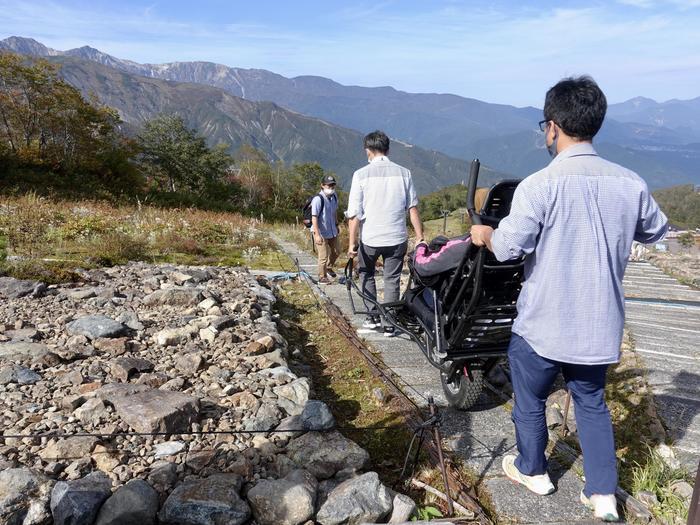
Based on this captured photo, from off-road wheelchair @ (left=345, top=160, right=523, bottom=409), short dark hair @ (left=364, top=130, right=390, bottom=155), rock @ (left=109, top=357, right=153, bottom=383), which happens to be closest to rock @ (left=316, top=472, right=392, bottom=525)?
off-road wheelchair @ (left=345, top=160, right=523, bottom=409)

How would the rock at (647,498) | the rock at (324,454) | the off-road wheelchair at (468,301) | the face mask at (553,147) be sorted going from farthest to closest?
the off-road wheelchair at (468,301) → the rock at (324,454) → the rock at (647,498) → the face mask at (553,147)

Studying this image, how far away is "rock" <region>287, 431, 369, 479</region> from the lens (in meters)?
2.90

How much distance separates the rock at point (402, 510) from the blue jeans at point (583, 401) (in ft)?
2.49

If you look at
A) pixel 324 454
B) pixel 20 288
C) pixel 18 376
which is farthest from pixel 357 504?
pixel 20 288

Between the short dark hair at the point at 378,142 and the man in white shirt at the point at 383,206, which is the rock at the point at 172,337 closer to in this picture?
the man in white shirt at the point at 383,206

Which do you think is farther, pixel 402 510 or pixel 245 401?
pixel 245 401

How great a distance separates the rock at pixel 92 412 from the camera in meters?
3.24

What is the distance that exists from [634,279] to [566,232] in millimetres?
10048

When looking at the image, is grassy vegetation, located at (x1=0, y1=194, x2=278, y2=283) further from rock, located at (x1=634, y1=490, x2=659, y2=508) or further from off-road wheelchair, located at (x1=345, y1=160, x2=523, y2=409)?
rock, located at (x1=634, y1=490, x2=659, y2=508)

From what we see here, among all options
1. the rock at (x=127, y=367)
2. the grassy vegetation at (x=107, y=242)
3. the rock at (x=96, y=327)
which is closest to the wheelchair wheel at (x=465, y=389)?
the rock at (x=127, y=367)

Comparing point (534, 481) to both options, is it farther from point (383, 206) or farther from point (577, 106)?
point (383, 206)

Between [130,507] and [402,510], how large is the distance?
1.31 metres

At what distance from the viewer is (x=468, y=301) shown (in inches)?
127

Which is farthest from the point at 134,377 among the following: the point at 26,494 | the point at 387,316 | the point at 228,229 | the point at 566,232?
the point at 228,229
